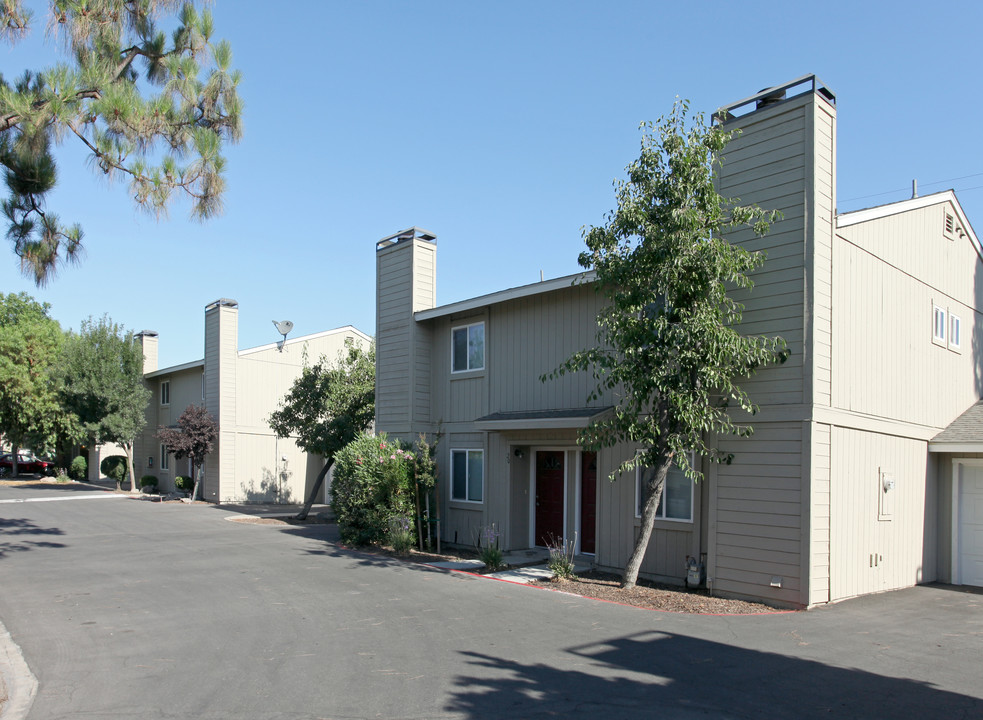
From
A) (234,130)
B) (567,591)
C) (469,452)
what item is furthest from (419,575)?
(234,130)

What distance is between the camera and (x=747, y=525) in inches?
421

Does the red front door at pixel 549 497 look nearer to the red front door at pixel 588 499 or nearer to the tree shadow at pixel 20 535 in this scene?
the red front door at pixel 588 499

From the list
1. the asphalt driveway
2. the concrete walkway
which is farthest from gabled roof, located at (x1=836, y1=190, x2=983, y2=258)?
the concrete walkway

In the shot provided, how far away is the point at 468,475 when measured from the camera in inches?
636

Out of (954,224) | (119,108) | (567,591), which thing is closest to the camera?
(119,108)

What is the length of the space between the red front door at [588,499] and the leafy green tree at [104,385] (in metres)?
22.6

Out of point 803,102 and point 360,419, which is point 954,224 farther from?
point 360,419

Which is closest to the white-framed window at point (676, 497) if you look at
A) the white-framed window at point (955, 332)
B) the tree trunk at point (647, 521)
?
the tree trunk at point (647, 521)

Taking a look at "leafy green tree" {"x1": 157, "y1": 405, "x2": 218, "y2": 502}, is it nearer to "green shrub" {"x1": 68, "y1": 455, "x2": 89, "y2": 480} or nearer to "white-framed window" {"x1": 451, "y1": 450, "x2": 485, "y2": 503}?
"white-framed window" {"x1": 451, "y1": 450, "x2": 485, "y2": 503}

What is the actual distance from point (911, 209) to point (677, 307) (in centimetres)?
568

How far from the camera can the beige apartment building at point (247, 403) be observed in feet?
90.2

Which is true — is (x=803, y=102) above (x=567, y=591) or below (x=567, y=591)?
above

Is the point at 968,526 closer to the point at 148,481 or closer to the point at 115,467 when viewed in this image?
the point at 148,481

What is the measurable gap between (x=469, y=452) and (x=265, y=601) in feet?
21.4
